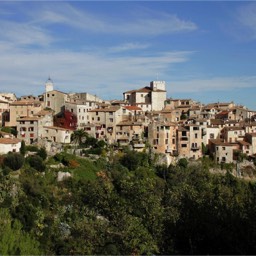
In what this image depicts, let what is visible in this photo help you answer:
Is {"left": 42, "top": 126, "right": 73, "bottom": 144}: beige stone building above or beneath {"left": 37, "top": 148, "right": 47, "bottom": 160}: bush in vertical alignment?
above

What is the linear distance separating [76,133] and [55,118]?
729 centimetres

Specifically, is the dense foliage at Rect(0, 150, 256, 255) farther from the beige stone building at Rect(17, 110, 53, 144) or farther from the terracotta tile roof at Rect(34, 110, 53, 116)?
the terracotta tile roof at Rect(34, 110, 53, 116)

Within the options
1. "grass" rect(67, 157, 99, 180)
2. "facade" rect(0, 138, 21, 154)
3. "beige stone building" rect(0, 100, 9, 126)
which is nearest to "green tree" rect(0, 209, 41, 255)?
"grass" rect(67, 157, 99, 180)

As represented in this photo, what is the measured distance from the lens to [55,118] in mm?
64500

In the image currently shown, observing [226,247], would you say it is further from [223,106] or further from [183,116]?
[223,106]

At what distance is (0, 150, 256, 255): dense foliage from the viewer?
21.8 meters

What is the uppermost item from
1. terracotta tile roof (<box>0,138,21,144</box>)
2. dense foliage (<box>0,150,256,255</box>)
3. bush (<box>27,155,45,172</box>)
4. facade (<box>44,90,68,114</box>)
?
facade (<box>44,90,68,114</box>)

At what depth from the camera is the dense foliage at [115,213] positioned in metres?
21.8

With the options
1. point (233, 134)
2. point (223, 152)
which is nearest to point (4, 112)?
point (223, 152)

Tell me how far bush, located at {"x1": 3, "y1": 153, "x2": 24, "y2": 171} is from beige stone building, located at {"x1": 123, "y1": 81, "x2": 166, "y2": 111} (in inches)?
1317

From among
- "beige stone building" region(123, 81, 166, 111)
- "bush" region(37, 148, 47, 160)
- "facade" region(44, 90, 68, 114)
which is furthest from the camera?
"beige stone building" region(123, 81, 166, 111)

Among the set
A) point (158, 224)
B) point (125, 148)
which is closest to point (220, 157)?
point (125, 148)

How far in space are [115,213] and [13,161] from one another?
2115 centimetres

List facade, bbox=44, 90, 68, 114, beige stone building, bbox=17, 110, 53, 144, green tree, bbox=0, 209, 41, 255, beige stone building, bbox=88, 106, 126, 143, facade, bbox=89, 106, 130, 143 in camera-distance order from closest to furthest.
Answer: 1. green tree, bbox=0, 209, 41, 255
2. beige stone building, bbox=17, 110, 53, 144
3. beige stone building, bbox=88, 106, 126, 143
4. facade, bbox=89, 106, 130, 143
5. facade, bbox=44, 90, 68, 114
